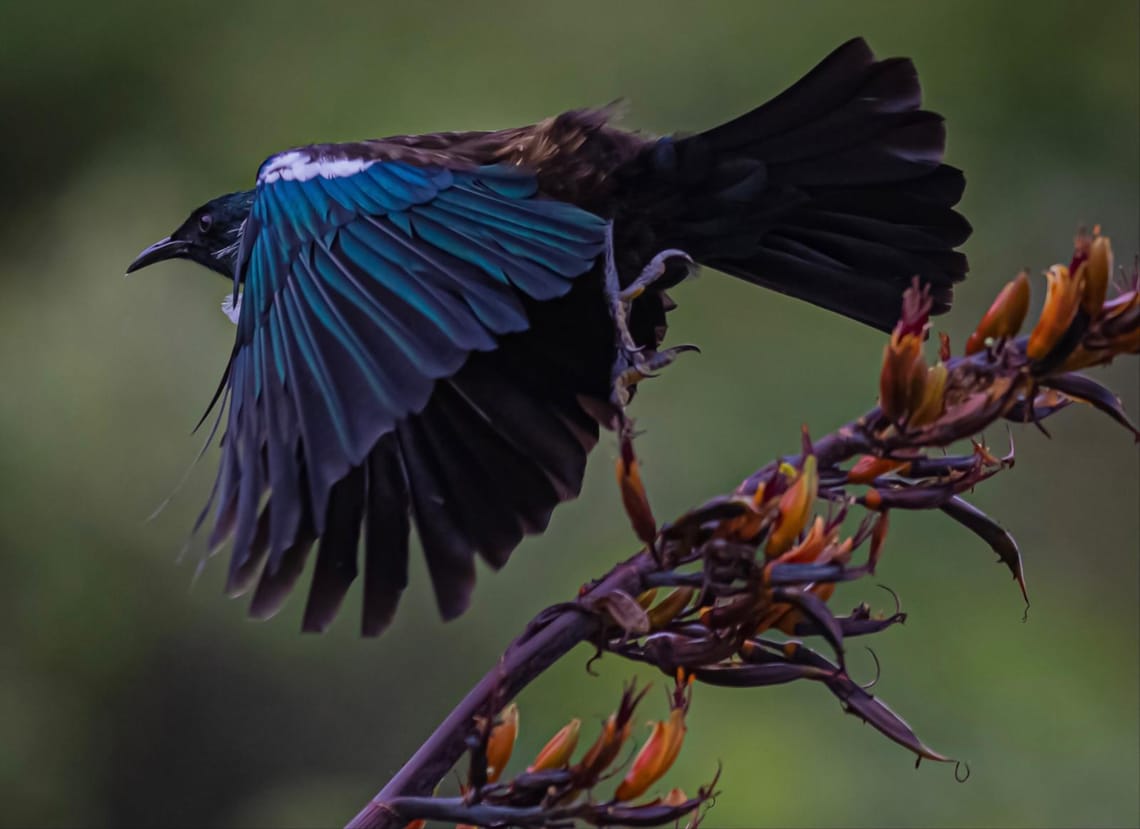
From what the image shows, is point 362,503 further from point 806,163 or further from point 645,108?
point 645,108

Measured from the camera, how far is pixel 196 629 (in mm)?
4938

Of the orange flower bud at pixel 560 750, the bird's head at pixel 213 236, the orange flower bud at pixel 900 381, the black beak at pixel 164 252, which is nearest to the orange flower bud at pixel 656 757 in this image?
the orange flower bud at pixel 560 750

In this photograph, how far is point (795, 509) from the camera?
1243 millimetres

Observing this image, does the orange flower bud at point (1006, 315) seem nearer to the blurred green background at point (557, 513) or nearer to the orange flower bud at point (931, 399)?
the orange flower bud at point (931, 399)

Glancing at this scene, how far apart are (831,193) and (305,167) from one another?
0.88 m

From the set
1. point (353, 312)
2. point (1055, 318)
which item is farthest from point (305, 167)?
point (1055, 318)

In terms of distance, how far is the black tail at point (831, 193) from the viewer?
2.34 metres

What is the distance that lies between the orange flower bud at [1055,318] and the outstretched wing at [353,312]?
745 millimetres

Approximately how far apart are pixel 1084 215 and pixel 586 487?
2.17 meters

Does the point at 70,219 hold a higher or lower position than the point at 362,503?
higher

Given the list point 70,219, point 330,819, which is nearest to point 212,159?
point 70,219

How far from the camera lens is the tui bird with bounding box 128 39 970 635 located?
1776 millimetres

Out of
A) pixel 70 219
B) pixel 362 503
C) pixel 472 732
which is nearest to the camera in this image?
pixel 472 732

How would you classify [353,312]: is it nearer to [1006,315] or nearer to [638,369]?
[638,369]
